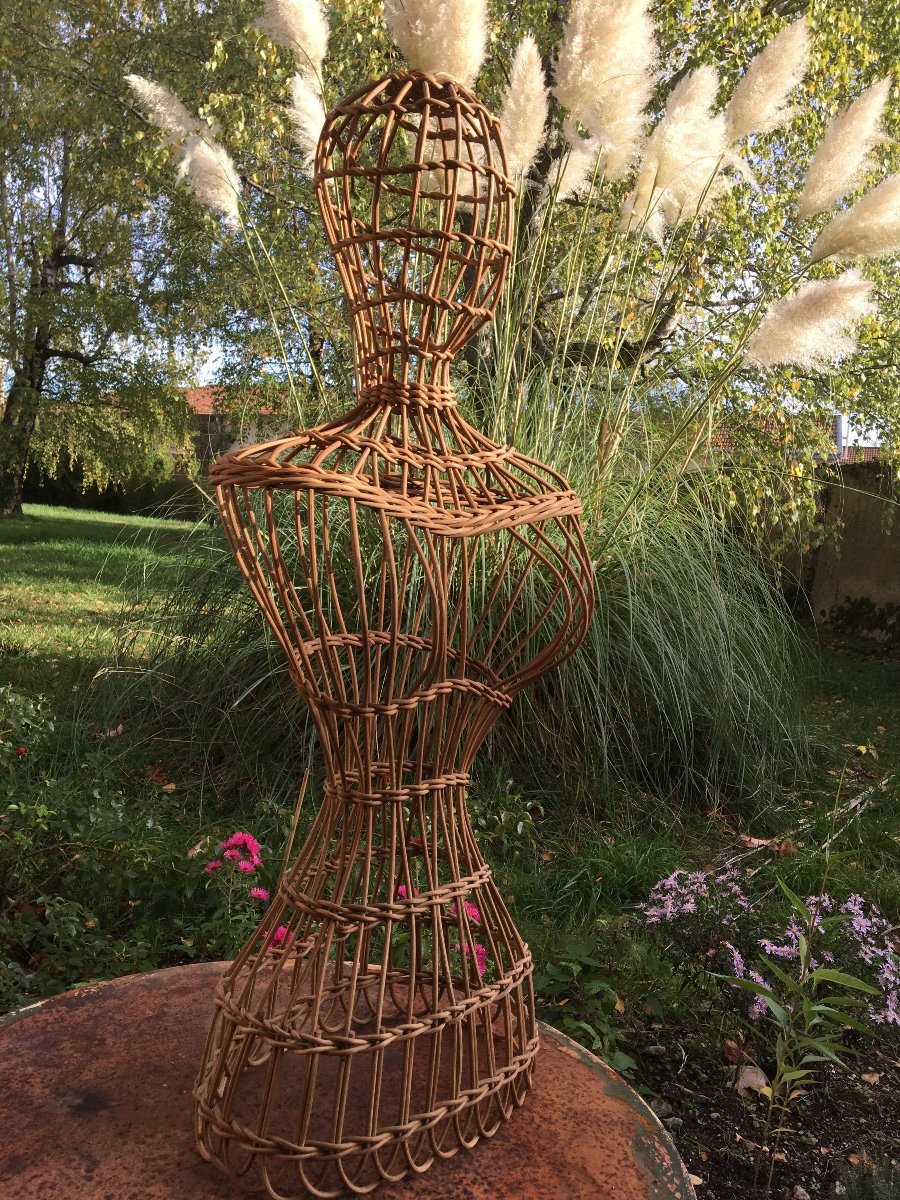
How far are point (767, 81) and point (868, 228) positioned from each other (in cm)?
58

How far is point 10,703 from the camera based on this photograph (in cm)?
311

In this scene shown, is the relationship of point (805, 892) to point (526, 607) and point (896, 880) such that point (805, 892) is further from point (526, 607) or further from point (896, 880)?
point (526, 607)

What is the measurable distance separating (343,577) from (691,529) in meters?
1.37

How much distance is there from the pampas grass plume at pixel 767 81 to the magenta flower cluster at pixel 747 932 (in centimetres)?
240

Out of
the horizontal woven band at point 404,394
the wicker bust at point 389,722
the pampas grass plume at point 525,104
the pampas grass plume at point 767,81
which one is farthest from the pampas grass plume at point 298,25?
the horizontal woven band at point 404,394

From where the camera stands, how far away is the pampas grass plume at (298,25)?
3012mm

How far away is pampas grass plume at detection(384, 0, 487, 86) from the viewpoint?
2.58 m

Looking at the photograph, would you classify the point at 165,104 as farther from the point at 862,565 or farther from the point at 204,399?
the point at 204,399

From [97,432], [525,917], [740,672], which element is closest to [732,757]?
[740,672]

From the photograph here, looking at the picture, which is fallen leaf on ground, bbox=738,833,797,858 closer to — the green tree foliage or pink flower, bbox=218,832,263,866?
pink flower, bbox=218,832,263,866

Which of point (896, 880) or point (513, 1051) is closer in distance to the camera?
point (513, 1051)

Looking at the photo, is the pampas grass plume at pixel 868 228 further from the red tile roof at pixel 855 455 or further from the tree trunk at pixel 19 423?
the tree trunk at pixel 19 423

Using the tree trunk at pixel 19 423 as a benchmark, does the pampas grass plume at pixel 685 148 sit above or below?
above

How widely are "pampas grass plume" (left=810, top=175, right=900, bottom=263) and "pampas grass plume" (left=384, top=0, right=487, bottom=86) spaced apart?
1195mm
